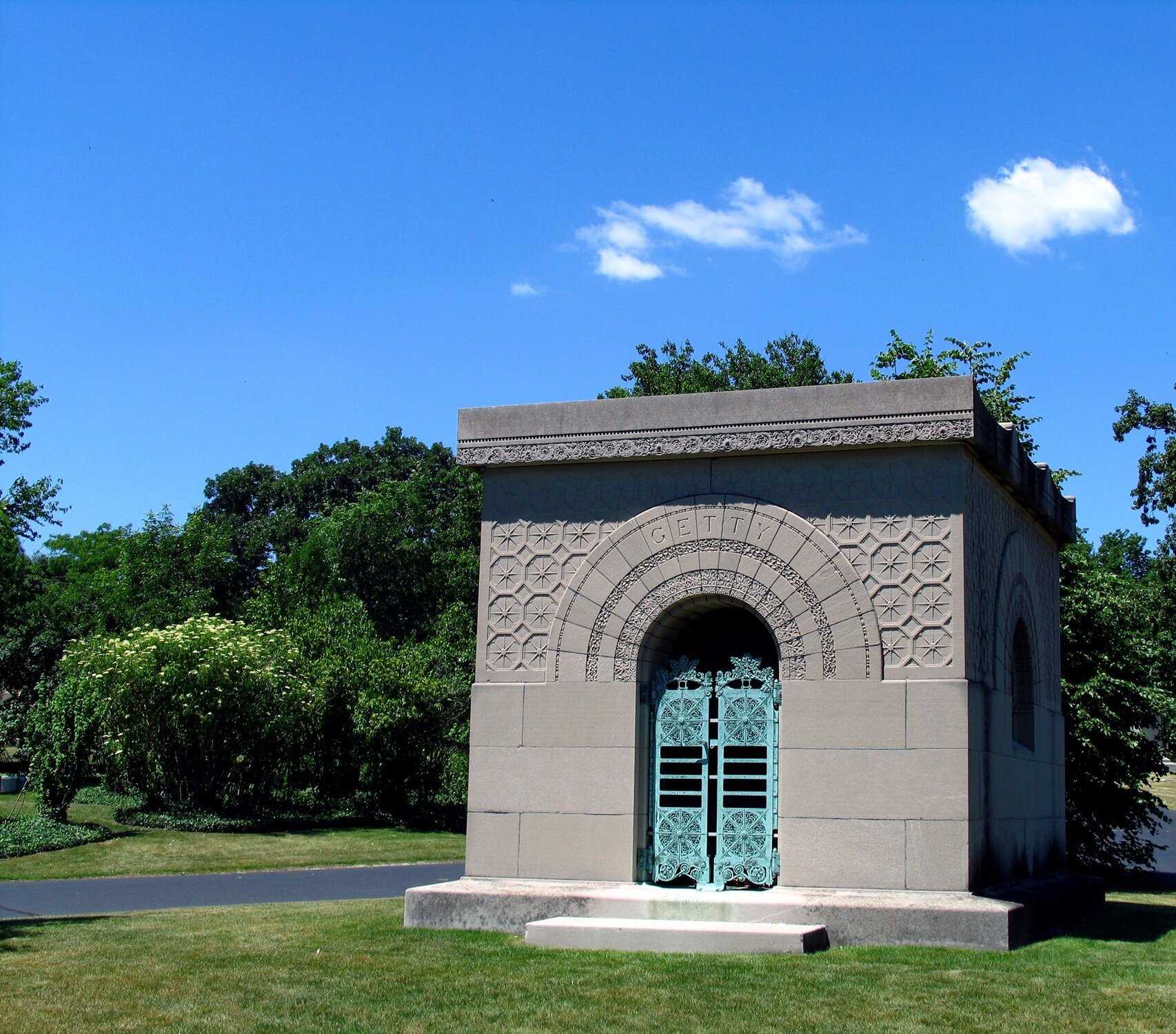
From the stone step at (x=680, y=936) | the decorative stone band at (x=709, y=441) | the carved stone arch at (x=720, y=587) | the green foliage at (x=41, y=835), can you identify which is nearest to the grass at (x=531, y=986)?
the stone step at (x=680, y=936)

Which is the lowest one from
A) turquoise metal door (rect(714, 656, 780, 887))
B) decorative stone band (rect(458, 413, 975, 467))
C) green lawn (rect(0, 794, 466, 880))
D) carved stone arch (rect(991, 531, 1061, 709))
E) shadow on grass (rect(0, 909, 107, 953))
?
green lawn (rect(0, 794, 466, 880))

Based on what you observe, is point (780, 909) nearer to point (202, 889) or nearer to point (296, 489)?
point (202, 889)

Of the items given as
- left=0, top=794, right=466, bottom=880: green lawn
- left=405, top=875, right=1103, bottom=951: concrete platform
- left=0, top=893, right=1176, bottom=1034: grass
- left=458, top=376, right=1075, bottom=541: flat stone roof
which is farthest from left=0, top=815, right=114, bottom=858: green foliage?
left=458, top=376, right=1075, bottom=541: flat stone roof

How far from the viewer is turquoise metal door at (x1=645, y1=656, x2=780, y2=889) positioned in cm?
1193

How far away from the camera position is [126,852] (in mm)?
24234

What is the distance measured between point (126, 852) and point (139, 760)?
5.90m

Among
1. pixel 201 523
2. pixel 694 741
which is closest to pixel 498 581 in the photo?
pixel 694 741

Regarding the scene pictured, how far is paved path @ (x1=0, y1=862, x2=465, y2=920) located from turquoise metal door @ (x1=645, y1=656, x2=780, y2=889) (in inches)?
267

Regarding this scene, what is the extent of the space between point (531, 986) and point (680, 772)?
3.59m

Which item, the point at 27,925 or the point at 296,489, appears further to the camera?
the point at 296,489

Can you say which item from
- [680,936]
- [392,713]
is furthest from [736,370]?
[680,936]

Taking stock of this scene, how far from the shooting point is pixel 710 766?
40.0ft

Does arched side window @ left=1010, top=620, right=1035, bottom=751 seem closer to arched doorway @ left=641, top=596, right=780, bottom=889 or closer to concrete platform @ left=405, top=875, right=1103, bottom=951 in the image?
concrete platform @ left=405, top=875, right=1103, bottom=951

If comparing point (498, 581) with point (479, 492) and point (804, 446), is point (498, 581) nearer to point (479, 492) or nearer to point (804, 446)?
point (804, 446)
